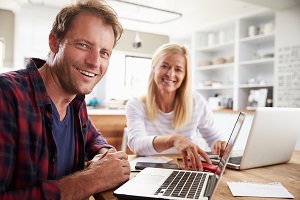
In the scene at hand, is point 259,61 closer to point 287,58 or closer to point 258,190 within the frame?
point 287,58

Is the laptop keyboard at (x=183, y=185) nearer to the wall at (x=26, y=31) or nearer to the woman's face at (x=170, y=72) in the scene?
the woman's face at (x=170, y=72)

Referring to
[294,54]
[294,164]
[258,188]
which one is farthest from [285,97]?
[258,188]

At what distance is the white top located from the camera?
4.88 feet

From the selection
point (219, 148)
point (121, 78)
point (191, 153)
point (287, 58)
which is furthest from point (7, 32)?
point (191, 153)

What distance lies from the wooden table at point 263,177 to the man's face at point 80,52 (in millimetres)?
408

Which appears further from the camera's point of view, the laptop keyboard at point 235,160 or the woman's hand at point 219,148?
the woman's hand at point 219,148

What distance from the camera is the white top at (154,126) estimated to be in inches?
58.6

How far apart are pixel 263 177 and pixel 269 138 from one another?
7.1 inches

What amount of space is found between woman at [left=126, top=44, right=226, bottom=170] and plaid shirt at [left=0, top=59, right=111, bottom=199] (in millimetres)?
798

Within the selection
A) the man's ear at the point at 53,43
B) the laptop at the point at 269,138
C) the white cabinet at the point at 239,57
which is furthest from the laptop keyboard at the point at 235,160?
the white cabinet at the point at 239,57

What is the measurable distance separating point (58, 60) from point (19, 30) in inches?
182

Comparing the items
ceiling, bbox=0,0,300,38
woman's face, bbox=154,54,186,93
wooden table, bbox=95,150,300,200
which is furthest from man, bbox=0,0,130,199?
ceiling, bbox=0,0,300,38

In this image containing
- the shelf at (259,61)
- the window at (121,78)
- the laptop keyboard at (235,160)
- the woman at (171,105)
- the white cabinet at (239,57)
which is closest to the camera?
the laptop keyboard at (235,160)

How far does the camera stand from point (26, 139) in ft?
2.73
